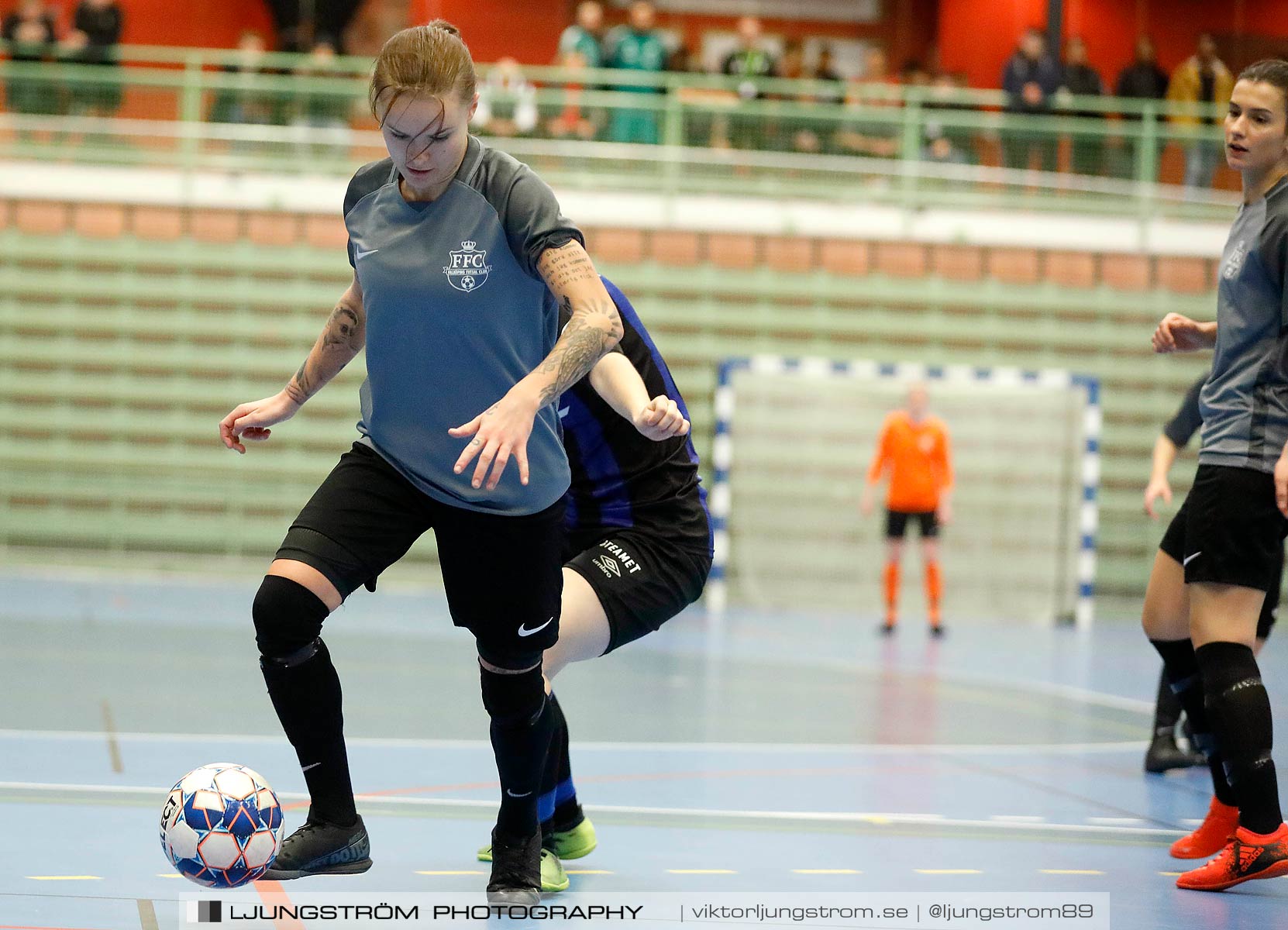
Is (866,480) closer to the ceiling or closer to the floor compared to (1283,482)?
closer to the floor

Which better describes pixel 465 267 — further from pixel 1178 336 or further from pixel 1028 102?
pixel 1028 102

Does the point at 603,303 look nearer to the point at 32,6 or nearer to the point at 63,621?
the point at 63,621

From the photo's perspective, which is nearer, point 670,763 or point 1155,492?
point 670,763

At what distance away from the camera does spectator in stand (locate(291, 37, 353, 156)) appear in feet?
39.9

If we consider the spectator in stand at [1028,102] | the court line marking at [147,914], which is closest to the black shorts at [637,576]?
the court line marking at [147,914]

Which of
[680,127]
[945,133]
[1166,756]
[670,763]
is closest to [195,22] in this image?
[680,127]

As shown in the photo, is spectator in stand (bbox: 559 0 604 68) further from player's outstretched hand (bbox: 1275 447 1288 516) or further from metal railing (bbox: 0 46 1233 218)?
player's outstretched hand (bbox: 1275 447 1288 516)

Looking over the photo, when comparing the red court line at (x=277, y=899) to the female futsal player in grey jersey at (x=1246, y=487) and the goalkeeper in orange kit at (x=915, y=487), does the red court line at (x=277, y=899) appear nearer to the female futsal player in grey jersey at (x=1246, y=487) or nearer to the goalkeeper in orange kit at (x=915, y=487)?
the female futsal player in grey jersey at (x=1246, y=487)

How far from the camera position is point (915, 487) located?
1088 cm

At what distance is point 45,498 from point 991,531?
824cm

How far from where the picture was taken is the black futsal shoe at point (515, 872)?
3418 mm

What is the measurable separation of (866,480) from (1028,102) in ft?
11.7

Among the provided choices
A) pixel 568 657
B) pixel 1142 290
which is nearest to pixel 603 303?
pixel 568 657

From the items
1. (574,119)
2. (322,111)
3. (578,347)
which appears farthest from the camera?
(574,119)
